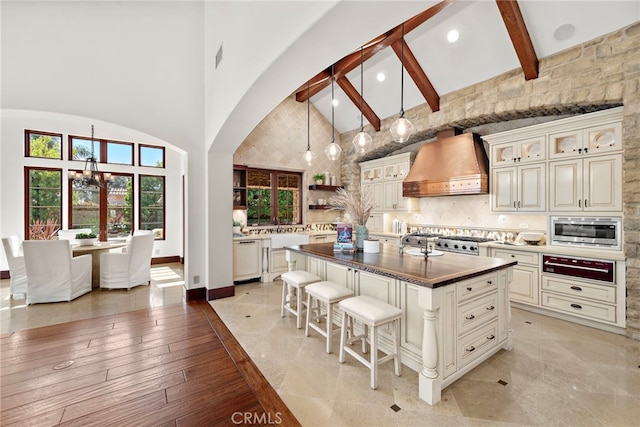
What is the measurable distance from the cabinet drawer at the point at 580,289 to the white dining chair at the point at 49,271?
678 cm

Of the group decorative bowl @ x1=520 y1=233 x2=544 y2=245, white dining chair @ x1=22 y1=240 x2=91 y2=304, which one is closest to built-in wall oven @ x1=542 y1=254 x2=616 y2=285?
decorative bowl @ x1=520 y1=233 x2=544 y2=245

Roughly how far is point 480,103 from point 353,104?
263cm

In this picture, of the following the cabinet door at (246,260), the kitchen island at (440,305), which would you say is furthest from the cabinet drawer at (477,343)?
the cabinet door at (246,260)

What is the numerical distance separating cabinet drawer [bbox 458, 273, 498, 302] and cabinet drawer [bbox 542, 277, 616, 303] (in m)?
1.75

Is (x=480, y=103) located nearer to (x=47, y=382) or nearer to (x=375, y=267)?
(x=375, y=267)

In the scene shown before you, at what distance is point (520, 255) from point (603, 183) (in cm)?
126

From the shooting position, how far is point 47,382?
2188 mm

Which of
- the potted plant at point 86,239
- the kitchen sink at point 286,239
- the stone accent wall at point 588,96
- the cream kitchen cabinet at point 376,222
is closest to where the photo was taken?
the stone accent wall at point 588,96

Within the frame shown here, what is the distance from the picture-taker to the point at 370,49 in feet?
14.0

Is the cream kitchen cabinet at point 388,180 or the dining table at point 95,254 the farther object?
the cream kitchen cabinet at point 388,180

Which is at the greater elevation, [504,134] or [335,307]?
[504,134]

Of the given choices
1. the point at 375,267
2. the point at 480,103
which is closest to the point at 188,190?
the point at 375,267

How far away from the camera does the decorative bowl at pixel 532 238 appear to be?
3.94 metres

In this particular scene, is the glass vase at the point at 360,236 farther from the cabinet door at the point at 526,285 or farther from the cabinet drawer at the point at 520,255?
the cabinet door at the point at 526,285
